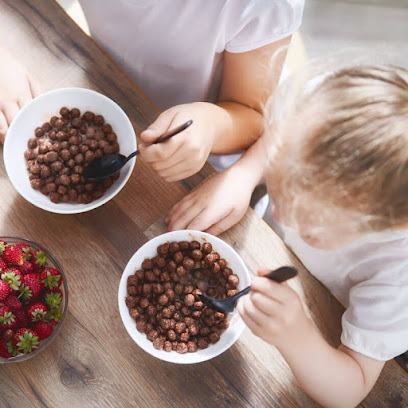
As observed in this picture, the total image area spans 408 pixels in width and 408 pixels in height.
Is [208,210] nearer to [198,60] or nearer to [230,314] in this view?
[230,314]

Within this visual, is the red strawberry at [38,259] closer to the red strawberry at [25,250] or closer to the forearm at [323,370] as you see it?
the red strawberry at [25,250]

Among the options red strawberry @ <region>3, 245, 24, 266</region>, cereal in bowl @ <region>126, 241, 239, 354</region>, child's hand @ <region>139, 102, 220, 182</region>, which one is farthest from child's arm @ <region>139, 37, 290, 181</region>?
red strawberry @ <region>3, 245, 24, 266</region>

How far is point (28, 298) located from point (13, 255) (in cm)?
7

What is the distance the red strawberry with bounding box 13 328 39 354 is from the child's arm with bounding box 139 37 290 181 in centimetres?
29

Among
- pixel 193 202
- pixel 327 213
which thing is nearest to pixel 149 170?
pixel 193 202

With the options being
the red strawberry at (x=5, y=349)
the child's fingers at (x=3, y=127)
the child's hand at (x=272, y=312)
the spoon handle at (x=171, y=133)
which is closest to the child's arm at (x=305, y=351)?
the child's hand at (x=272, y=312)

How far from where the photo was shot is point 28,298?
2.58 ft

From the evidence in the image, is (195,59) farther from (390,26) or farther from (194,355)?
(390,26)

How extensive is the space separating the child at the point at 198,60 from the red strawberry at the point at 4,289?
27 centimetres

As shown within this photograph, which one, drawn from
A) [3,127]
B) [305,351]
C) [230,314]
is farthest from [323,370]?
[3,127]

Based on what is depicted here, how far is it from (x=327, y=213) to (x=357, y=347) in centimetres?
25

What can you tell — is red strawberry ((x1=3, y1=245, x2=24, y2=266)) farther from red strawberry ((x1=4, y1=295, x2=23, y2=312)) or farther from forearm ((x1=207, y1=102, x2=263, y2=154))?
forearm ((x1=207, y1=102, x2=263, y2=154))

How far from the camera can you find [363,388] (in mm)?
788

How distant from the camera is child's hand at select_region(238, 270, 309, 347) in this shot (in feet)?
2.31
